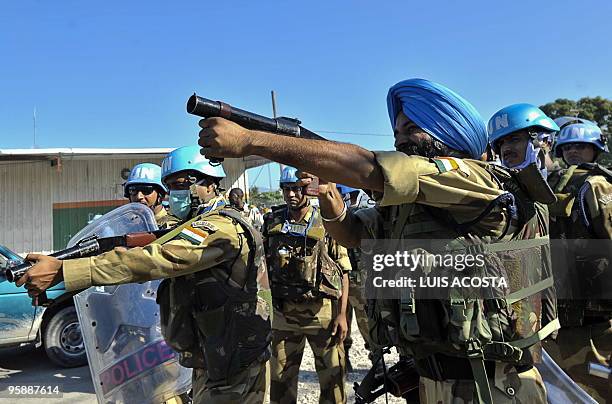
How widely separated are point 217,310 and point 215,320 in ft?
0.17

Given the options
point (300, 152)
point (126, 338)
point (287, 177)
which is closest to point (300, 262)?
point (287, 177)

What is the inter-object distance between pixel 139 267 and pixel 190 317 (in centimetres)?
48

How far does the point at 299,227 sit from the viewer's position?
437cm

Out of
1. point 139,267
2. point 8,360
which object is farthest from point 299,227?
point 8,360

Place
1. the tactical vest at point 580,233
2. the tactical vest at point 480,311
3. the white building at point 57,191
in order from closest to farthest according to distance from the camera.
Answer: the tactical vest at point 480,311, the tactical vest at point 580,233, the white building at point 57,191

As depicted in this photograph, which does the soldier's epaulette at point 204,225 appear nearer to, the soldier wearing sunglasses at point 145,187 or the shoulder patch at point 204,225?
the shoulder patch at point 204,225

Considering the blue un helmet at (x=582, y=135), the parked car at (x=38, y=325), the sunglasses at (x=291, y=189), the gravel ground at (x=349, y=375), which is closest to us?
the blue un helmet at (x=582, y=135)

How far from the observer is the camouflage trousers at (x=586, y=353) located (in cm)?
299

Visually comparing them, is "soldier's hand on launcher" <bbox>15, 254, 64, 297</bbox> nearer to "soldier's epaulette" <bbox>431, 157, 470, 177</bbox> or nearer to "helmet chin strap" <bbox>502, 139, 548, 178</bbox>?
"soldier's epaulette" <bbox>431, 157, 470, 177</bbox>

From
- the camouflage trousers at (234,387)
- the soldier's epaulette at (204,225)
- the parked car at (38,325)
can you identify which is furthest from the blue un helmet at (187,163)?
the parked car at (38,325)

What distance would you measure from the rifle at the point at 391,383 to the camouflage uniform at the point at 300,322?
1.82 metres

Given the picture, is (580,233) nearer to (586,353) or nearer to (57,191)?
(586,353)

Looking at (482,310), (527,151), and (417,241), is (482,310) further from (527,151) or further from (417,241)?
(527,151)

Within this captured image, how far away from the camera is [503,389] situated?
5.98ft
